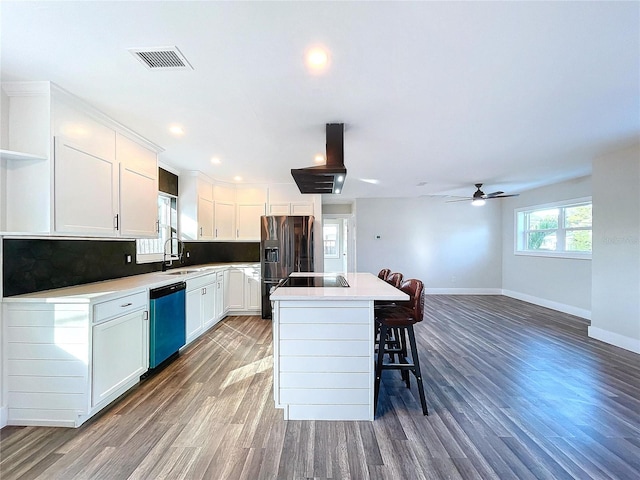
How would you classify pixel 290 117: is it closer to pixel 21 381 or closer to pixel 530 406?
pixel 21 381

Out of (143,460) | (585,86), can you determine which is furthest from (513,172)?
(143,460)

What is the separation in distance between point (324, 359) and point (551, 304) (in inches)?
230

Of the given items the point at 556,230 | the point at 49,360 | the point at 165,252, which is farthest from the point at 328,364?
the point at 556,230

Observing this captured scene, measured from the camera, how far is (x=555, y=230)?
5.86 metres

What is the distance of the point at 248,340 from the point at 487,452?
2931mm

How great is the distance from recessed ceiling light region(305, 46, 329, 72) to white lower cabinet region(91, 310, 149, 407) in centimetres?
236

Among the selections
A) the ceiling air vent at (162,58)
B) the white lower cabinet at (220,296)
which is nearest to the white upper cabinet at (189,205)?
the white lower cabinet at (220,296)

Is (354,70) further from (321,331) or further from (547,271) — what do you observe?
(547,271)

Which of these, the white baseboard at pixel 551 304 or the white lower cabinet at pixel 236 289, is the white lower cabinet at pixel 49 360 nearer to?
the white lower cabinet at pixel 236 289

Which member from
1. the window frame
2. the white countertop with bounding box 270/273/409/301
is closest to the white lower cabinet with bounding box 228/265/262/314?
the white countertop with bounding box 270/273/409/301

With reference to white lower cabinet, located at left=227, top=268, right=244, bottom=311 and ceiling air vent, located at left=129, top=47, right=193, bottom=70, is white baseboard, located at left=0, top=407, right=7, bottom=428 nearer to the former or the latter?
ceiling air vent, located at left=129, top=47, right=193, bottom=70

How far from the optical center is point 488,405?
241 centimetres

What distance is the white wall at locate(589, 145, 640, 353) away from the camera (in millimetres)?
3566

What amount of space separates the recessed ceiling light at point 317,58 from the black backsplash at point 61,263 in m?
2.48
